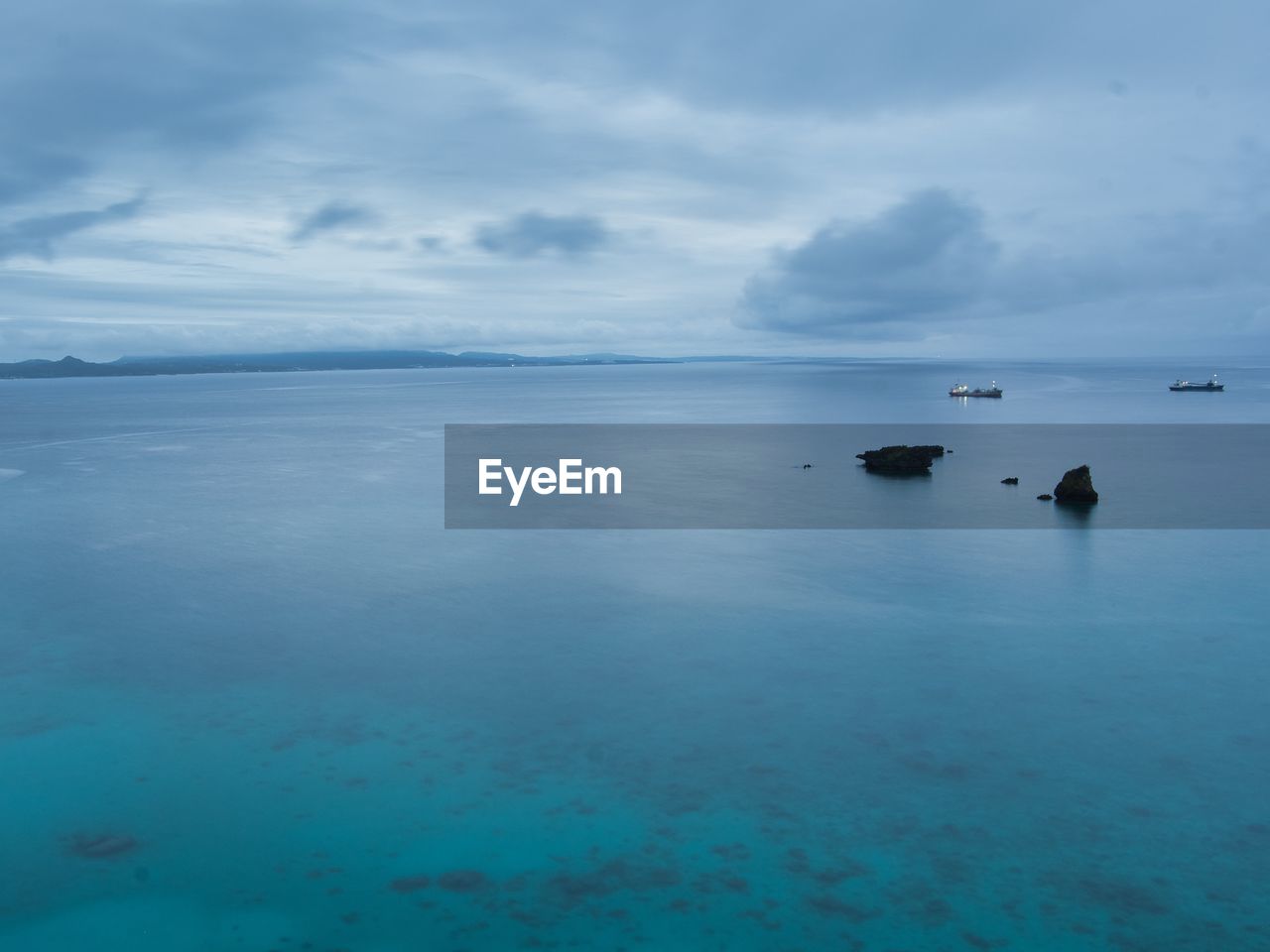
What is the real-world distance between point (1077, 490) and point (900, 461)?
42.7ft

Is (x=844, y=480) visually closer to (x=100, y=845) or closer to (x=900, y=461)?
(x=900, y=461)

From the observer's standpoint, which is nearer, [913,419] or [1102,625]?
[1102,625]

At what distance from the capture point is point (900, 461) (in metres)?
57.6

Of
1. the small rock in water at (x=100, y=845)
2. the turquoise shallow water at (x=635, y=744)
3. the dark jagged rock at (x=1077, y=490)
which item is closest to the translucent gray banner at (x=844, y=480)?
the dark jagged rock at (x=1077, y=490)

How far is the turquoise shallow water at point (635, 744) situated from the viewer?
1355cm

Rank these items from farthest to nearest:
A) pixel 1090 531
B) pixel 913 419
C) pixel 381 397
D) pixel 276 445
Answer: pixel 381 397
pixel 913 419
pixel 276 445
pixel 1090 531

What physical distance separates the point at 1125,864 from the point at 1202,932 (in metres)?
1.55

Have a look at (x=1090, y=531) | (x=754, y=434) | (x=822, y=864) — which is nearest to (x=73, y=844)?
(x=822, y=864)

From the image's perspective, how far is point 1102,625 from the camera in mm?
26125

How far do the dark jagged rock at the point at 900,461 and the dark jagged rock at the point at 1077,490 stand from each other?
11.3 m

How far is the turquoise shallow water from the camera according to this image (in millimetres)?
13547

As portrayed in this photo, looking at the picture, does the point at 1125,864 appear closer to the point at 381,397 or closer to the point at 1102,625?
the point at 1102,625

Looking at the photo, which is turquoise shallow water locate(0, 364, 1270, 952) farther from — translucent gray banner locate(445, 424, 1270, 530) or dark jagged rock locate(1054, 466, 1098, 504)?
Answer: dark jagged rock locate(1054, 466, 1098, 504)

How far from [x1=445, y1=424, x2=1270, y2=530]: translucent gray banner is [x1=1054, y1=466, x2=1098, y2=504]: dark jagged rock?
0.52 m
